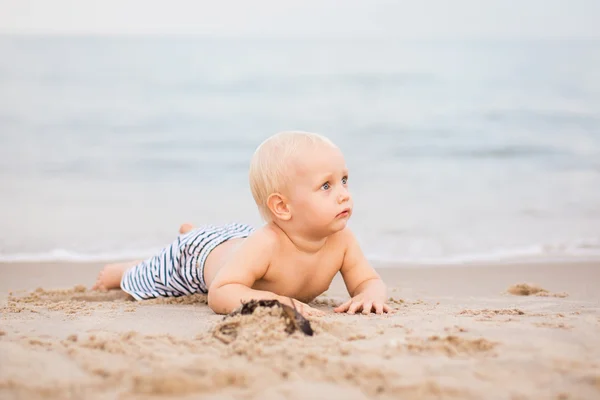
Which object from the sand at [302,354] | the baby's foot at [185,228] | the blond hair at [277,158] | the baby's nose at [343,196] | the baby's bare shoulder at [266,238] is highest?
the blond hair at [277,158]

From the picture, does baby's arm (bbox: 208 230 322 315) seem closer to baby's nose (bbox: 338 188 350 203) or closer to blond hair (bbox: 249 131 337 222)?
blond hair (bbox: 249 131 337 222)

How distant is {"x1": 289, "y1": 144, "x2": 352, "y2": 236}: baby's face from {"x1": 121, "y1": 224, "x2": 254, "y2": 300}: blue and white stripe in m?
0.76

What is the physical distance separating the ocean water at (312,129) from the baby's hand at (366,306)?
1.89 m

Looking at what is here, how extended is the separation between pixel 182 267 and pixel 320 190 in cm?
102

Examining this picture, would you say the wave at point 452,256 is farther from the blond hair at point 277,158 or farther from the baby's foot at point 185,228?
the blond hair at point 277,158

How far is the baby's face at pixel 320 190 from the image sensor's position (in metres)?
2.75

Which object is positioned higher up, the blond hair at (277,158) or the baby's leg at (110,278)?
the blond hair at (277,158)

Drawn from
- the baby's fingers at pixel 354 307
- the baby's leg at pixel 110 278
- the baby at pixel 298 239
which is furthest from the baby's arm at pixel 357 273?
the baby's leg at pixel 110 278

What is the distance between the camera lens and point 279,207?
9.33 feet

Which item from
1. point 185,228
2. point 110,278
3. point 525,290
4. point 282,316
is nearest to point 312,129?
point 185,228

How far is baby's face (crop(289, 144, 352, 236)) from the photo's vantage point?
108 inches

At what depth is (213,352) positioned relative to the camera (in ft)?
6.58

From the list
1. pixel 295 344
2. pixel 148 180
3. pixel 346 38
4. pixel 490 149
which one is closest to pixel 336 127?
pixel 490 149

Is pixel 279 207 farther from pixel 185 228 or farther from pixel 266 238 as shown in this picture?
pixel 185 228
